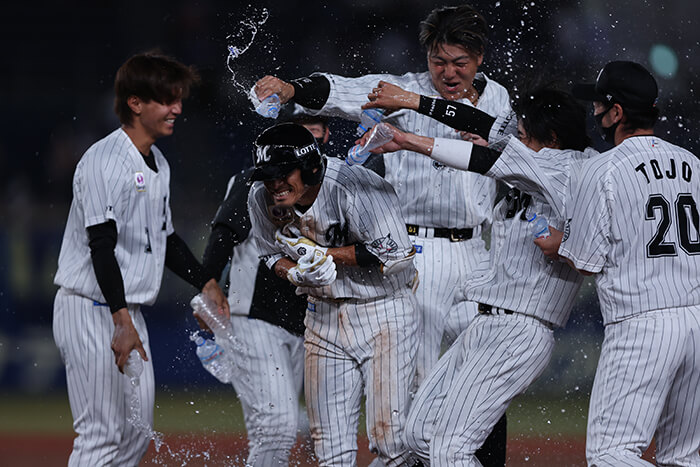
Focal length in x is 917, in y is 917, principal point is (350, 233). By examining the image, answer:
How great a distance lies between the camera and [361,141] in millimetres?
4121

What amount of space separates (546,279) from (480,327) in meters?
0.36

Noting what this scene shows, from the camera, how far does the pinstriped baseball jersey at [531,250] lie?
3.89 metres

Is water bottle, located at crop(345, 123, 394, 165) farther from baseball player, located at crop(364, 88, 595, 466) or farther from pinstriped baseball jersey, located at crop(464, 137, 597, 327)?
pinstriped baseball jersey, located at crop(464, 137, 597, 327)

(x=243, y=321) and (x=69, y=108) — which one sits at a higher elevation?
(x=69, y=108)

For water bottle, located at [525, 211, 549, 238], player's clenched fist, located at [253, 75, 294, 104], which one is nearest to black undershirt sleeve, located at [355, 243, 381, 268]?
water bottle, located at [525, 211, 549, 238]

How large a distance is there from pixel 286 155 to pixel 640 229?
4.88ft

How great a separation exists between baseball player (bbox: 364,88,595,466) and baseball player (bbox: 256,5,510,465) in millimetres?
587

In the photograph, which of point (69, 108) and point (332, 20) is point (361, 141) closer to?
point (332, 20)

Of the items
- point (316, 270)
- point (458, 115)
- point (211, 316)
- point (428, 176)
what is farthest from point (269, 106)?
point (211, 316)

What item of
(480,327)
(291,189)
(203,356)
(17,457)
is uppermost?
(291,189)

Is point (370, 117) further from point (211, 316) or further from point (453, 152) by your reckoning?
point (211, 316)

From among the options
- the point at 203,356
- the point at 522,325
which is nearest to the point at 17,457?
the point at 203,356

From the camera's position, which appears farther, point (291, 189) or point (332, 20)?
point (332, 20)

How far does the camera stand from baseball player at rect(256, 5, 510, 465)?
15.4 ft
